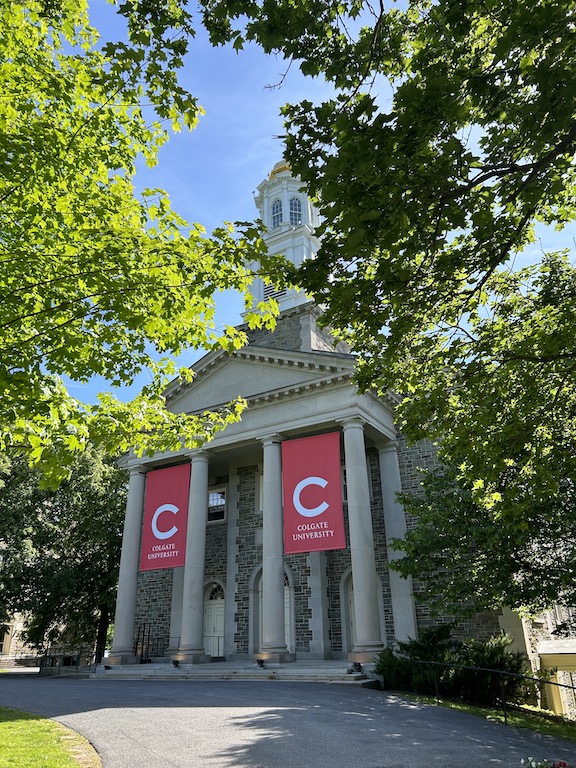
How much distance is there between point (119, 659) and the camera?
21.6 m

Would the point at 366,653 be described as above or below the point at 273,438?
below

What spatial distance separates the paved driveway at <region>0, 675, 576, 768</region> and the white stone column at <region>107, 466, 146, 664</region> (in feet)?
29.2

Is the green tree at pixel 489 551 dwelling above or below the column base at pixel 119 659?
above

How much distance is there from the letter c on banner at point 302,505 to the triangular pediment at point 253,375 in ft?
11.8

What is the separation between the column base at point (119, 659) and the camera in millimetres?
21516

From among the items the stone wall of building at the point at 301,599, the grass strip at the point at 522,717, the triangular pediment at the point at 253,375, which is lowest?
the grass strip at the point at 522,717

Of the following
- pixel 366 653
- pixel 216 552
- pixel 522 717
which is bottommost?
pixel 522 717

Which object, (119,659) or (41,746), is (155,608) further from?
(41,746)

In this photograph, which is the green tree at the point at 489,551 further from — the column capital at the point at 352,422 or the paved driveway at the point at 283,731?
the column capital at the point at 352,422

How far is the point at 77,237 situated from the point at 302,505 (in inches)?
537

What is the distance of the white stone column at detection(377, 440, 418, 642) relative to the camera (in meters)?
19.2

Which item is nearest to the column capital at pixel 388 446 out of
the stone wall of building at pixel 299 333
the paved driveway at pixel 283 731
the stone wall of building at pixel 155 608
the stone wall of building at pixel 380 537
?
the stone wall of building at pixel 380 537

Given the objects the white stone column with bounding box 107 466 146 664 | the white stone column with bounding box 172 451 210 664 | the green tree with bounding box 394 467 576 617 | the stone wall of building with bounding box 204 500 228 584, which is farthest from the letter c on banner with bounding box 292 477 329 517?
→ the white stone column with bounding box 107 466 146 664

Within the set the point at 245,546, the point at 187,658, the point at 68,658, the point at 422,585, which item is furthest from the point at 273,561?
the point at 68,658
